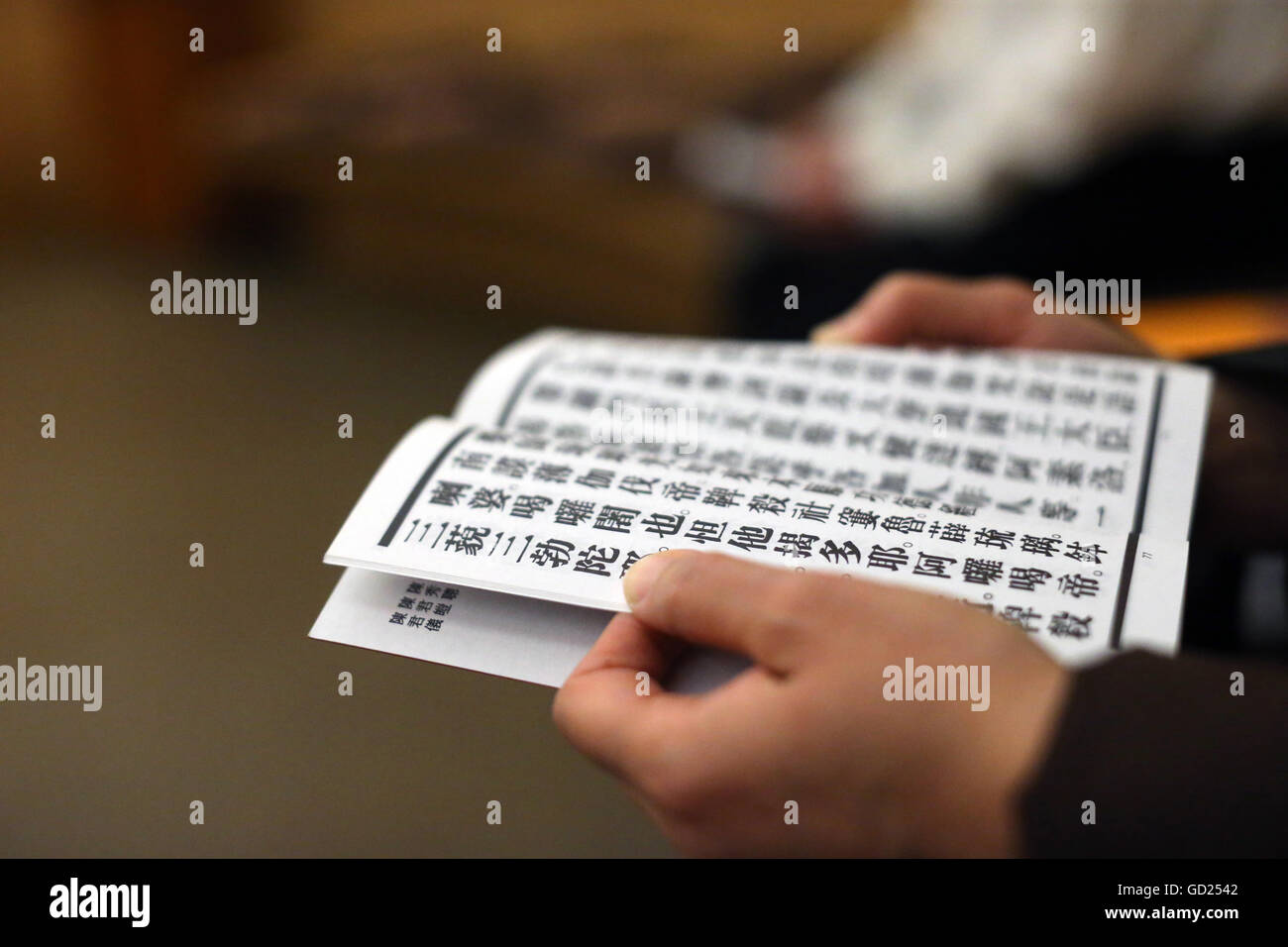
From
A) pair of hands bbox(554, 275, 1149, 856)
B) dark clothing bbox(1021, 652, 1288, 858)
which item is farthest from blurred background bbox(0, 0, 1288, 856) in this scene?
dark clothing bbox(1021, 652, 1288, 858)

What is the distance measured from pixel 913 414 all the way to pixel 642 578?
0.78 ft

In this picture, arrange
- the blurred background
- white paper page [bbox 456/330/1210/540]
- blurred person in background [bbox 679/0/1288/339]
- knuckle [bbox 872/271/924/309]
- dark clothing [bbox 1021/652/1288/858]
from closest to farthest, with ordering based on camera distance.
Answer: dark clothing [bbox 1021/652/1288/858] < white paper page [bbox 456/330/1210/540] < knuckle [bbox 872/271/924/309] < the blurred background < blurred person in background [bbox 679/0/1288/339]

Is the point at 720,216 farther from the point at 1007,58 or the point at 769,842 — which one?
the point at 769,842

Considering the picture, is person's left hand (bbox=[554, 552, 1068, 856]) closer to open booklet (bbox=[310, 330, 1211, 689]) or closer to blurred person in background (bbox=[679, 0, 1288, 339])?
open booklet (bbox=[310, 330, 1211, 689])

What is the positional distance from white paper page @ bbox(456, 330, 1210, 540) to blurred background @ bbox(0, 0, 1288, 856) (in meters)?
0.12

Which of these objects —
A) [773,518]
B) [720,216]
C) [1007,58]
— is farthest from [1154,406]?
[720,216]

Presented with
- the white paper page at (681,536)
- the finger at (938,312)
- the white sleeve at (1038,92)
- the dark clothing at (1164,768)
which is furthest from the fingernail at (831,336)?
the white sleeve at (1038,92)

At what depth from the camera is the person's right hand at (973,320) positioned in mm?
651

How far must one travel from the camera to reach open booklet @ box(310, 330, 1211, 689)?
401 millimetres

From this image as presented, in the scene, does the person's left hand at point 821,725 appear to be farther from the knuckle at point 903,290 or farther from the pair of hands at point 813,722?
the knuckle at point 903,290

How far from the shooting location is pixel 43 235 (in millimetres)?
2354

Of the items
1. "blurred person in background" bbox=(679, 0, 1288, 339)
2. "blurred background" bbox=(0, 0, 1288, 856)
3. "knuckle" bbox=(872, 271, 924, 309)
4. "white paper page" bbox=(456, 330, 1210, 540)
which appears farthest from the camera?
"blurred person in background" bbox=(679, 0, 1288, 339)

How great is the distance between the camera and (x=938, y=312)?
66 centimetres

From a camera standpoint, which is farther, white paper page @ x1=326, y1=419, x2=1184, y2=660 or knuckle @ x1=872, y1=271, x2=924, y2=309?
knuckle @ x1=872, y1=271, x2=924, y2=309
